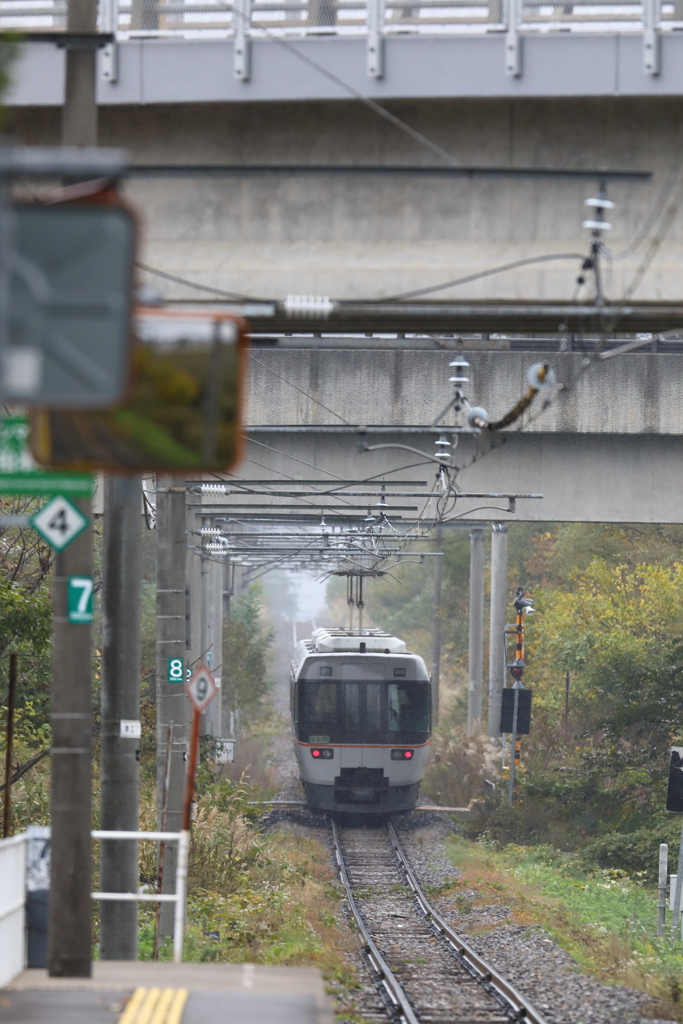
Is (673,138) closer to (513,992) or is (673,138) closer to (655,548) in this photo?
(513,992)

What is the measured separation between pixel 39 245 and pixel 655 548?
37.3 metres

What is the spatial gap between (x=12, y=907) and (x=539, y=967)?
8541 mm

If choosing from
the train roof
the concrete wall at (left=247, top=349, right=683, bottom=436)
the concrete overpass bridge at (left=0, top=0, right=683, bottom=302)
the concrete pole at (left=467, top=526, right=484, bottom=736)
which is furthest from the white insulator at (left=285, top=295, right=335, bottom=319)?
the concrete pole at (left=467, top=526, right=484, bottom=736)

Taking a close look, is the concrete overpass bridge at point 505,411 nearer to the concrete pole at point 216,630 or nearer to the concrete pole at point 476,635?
the concrete pole at point 476,635

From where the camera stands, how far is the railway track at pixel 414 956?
1368 centimetres

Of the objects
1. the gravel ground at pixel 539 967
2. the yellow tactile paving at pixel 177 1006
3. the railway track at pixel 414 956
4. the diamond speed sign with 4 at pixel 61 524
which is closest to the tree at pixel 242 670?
the railway track at pixel 414 956

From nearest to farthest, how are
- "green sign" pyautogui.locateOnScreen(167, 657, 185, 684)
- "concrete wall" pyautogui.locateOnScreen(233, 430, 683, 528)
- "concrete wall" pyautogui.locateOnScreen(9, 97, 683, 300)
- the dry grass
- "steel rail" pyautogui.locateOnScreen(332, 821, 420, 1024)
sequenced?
"concrete wall" pyautogui.locateOnScreen(9, 97, 683, 300)
"steel rail" pyautogui.locateOnScreen(332, 821, 420, 1024)
the dry grass
"green sign" pyautogui.locateOnScreen(167, 657, 185, 684)
"concrete wall" pyautogui.locateOnScreen(233, 430, 683, 528)

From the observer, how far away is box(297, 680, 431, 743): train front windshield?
88.4 feet

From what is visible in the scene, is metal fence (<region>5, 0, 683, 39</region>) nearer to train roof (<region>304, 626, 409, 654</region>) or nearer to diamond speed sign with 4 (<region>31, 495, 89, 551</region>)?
diamond speed sign with 4 (<region>31, 495, 89, 551</region>)

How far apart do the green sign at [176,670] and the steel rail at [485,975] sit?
15.9ft

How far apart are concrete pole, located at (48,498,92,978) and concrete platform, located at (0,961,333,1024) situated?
215 mm

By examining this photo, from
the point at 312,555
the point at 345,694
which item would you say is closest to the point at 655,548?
the point at 312,555

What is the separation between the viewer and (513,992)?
14.2m

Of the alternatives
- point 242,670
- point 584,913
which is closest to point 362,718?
point 584,913
